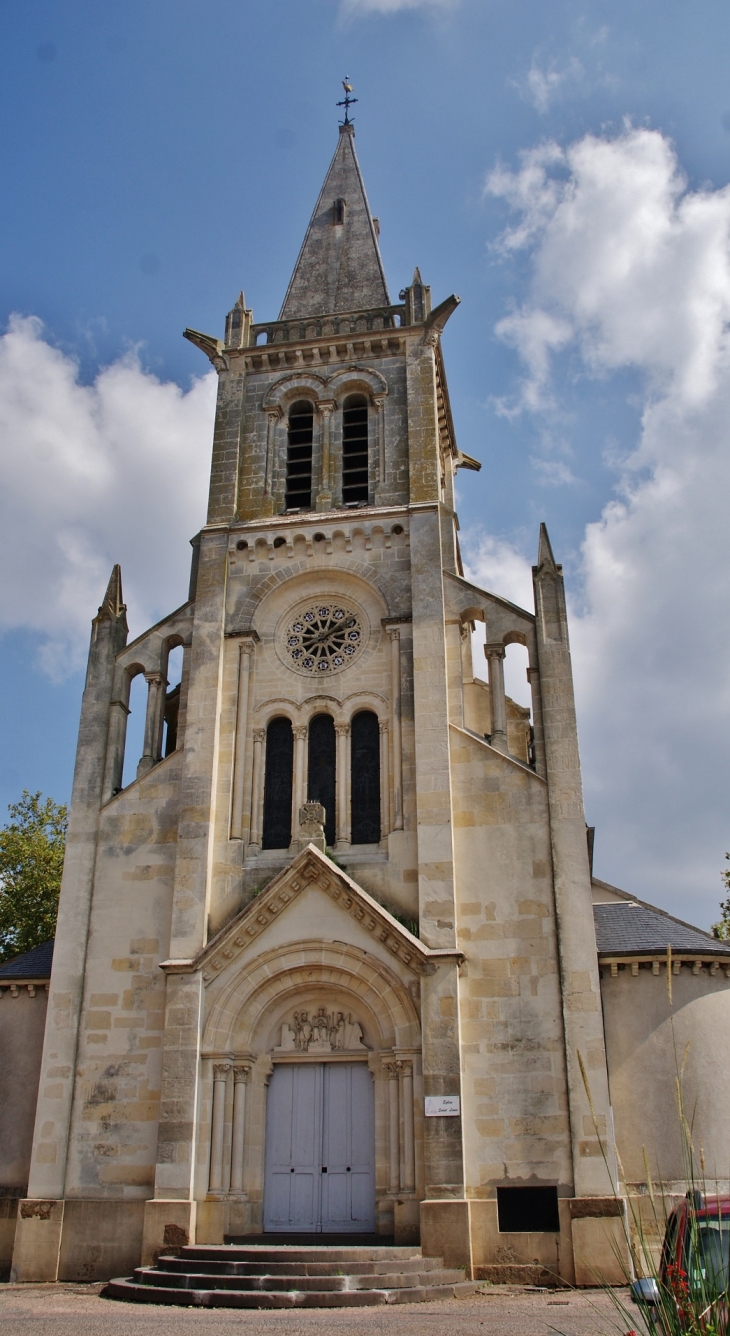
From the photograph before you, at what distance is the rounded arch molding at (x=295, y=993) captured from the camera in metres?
17.5

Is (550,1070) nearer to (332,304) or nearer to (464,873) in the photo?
(464,873)

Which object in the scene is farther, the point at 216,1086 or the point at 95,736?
the point at 95,736

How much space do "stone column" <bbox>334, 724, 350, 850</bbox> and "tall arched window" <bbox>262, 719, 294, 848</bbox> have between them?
1.02 meters

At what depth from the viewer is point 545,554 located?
20.8 meters

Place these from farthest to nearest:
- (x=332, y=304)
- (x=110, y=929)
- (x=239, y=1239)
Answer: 1. (x=332, y=304)
2. (x=110, y=929)
3. (x=239, y=1239)

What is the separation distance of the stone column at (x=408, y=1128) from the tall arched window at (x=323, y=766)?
4.43 meters

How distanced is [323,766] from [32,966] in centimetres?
675

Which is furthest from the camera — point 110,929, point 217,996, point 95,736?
point 95,736

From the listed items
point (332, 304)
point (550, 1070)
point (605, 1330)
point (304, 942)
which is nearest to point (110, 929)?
point (304, 942)

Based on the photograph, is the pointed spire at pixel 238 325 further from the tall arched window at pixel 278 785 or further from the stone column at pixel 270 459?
the tall arched window at pixel 278 785

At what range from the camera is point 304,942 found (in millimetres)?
18016

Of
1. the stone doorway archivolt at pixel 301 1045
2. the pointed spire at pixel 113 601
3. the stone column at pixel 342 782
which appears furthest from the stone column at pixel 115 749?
the stone doorway archivolt at pixel 301 1045

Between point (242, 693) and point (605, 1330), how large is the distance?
13.2m

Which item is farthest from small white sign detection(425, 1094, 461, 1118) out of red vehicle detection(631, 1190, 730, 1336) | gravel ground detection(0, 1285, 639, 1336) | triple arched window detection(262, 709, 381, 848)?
red vehicle detection(631, 1190, 730, 1336)
